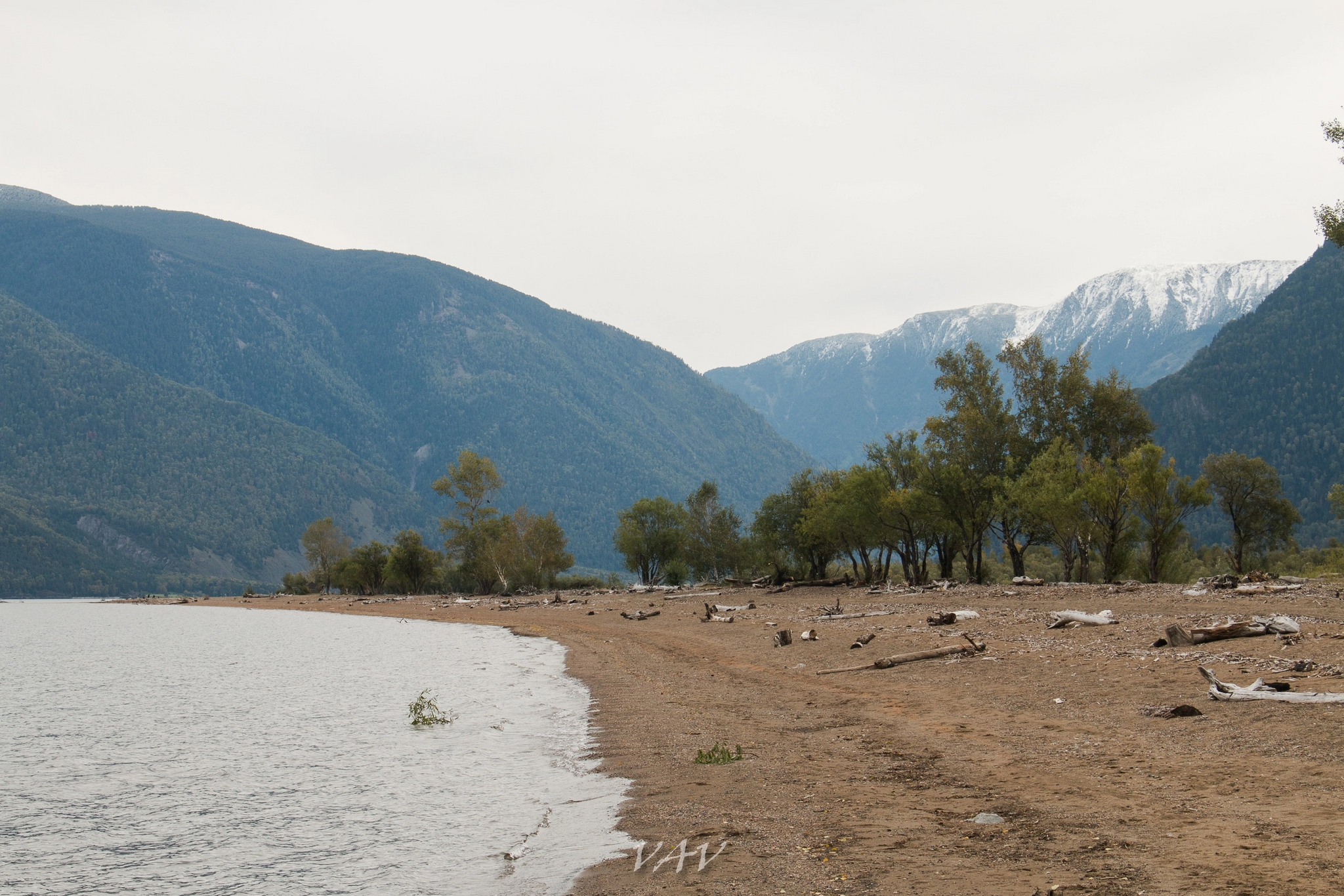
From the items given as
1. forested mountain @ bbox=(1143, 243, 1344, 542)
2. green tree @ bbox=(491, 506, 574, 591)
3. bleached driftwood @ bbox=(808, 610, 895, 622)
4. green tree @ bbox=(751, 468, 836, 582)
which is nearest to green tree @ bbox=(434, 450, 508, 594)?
green tree @ bbox=(491, 506, 574, 591)

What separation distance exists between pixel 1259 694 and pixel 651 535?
275 ft

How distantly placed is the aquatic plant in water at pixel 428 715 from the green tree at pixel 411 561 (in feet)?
316

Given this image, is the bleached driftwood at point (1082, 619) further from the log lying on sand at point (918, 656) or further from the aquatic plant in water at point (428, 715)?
the aquatic plant in water at point (428, 715)

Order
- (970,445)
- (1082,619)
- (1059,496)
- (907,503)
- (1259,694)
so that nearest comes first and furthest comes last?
(1259,694)
(1082,619)
(1059,496)
(907,503)
(970,445)

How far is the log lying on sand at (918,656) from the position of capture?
75.4ft

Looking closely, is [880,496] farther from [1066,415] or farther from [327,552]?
[327,552]

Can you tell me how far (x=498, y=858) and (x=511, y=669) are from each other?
20.8m

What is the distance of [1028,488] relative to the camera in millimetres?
52031

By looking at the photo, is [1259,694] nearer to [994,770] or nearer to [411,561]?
[994,770]

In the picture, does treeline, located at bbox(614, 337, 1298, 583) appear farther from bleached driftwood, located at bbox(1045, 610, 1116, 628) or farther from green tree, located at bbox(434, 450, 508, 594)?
green tree, located at bbox(434, 450, 508, 594)

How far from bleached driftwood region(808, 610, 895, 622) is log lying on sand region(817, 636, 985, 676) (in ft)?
44.4

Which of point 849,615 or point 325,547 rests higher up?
point 325,547

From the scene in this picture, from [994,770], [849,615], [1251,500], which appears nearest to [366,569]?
[849,615]

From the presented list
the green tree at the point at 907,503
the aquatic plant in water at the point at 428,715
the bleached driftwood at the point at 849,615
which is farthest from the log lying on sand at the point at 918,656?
the green tree at the point at 907,503
